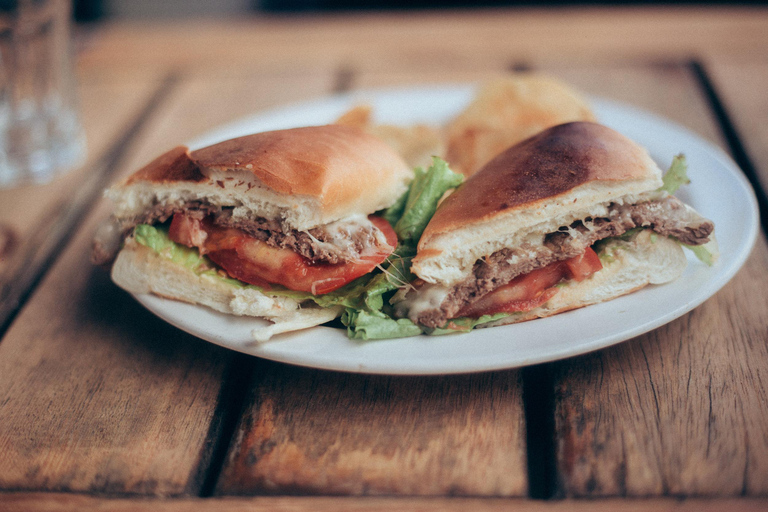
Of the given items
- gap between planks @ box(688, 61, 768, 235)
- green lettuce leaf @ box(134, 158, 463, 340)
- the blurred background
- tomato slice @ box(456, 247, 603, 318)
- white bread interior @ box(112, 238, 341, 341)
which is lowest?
the blurred background

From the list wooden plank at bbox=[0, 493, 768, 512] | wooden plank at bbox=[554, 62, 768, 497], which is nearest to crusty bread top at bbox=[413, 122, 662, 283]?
wooden plank at bbox=[554, 62, 768, 497]

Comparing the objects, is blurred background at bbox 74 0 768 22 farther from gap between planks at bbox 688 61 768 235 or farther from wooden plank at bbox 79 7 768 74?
gap between planks at bbox 688 61 768 235

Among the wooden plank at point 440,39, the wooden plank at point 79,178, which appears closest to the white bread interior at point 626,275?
the wooden plank at point 79,178

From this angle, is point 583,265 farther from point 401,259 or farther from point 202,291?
point 202,291

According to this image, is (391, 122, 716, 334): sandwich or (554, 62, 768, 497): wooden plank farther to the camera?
(391, 122, 716, 334): sandwich

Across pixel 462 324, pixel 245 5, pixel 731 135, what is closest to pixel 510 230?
pixel 462 324

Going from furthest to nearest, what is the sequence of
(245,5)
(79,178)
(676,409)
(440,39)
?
(245,5), (440,39), (79,178), (676,409)
